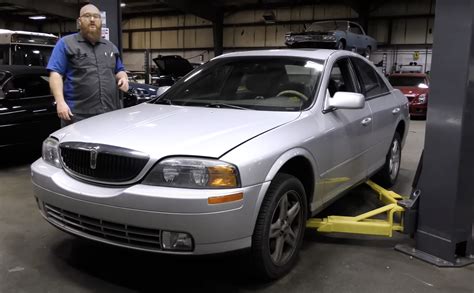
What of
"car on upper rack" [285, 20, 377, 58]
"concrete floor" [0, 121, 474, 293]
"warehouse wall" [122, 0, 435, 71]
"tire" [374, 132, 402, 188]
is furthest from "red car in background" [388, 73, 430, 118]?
"concrete floor" [0, 121, 474, 293]

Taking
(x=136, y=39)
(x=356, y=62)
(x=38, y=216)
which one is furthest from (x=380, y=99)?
(x=136, y=39)

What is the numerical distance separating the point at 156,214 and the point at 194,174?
263 millimetres

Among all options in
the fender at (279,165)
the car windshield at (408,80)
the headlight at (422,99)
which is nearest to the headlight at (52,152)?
the fender at (279,165)

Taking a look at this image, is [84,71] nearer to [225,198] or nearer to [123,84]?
[123,84]

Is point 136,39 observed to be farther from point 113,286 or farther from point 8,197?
point 113,286

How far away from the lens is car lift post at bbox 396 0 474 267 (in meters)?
2.61

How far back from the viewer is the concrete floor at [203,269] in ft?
8.19

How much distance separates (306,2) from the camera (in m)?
19.4

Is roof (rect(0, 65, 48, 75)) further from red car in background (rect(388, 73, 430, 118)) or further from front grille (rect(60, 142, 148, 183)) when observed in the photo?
red car in background (rect(388, 73, 430, 118))

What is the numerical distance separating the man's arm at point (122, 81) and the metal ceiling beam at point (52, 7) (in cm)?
1789

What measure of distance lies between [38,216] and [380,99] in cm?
317

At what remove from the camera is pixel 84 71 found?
344 cm

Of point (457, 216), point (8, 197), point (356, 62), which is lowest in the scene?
point (8, 197)

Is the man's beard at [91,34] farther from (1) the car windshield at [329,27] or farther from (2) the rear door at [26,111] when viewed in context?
(1) the car windshield at [329,27]
